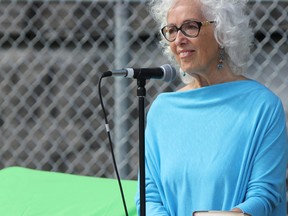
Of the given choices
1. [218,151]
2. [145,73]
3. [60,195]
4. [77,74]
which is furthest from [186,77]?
[77,74]

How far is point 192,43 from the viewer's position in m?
3.19

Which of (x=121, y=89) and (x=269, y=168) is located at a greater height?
(x=121, y=89)

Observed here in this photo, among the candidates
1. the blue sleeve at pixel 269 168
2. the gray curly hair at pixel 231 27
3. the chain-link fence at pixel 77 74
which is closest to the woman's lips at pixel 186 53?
the gray curly hair at pixel 231 27

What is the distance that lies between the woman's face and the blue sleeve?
30cm

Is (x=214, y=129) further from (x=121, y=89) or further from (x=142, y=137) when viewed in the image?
(x=121, y=89)

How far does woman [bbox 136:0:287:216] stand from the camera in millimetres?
3113

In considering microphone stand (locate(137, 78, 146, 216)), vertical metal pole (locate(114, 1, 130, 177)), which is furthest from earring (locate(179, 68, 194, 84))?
vertical metal pole (locate(114, 1, 130, 177))

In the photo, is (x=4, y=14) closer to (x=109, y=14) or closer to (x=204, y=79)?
(x=109, y=14)

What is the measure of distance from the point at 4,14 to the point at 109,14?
0.69 meters

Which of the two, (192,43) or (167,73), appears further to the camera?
(192,43)

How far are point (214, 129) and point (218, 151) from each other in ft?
0.29

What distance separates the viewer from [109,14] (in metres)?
4.84

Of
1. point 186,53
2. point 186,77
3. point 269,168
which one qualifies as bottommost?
point 269,168

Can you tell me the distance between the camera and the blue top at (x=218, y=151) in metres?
3.10
